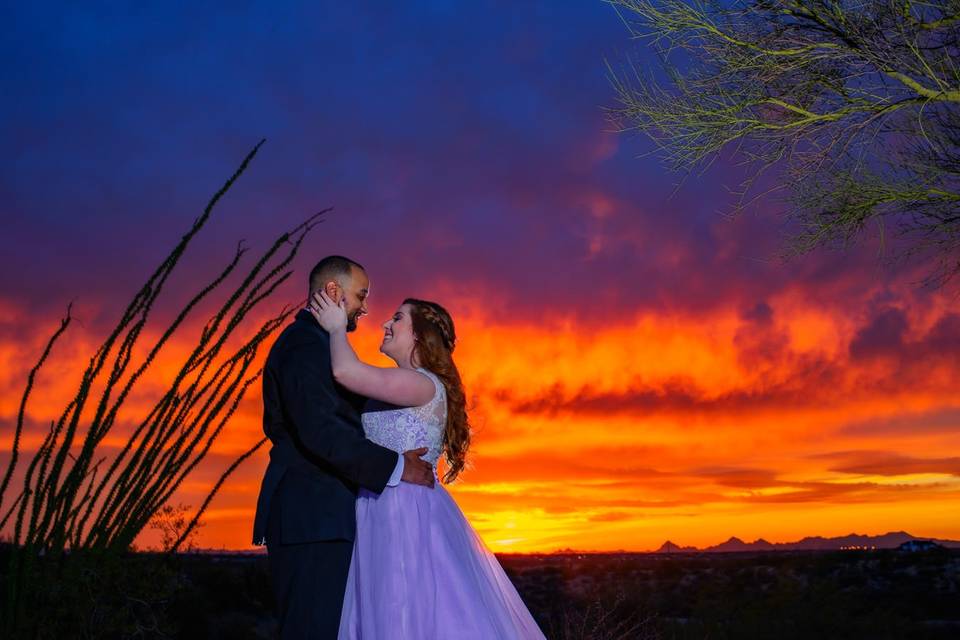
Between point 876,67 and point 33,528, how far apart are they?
33.8 ft

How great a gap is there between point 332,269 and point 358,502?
3.55 ft

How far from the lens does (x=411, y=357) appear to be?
4.90 m

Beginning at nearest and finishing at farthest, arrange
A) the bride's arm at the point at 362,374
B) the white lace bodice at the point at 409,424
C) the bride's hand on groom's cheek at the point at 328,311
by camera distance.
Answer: the bride's arm at the point at 362,374 → the bride's hand on groom's cheek at the point at 328,311 → the white lace bodice at the point at 409,424

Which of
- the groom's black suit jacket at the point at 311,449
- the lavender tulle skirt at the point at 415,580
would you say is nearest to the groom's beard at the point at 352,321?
the groom's black suit jacket at the point at 311,449

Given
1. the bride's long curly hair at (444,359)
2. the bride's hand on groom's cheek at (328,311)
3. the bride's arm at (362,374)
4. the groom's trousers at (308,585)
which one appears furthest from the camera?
the bride's long curly hair at (444,359)

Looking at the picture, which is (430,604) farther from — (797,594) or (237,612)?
(797,594)

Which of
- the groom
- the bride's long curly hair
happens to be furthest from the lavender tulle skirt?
the bride's long curly hair

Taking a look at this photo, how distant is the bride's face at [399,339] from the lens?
4.89 m

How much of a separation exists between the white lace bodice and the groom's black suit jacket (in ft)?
0.45

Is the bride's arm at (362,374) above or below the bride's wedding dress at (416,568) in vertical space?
above

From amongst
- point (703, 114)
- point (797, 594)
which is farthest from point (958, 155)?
point (797, 594)

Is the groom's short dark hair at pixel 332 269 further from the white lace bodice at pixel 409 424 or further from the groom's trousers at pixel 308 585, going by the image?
the groom's trousers at pixel 308 585

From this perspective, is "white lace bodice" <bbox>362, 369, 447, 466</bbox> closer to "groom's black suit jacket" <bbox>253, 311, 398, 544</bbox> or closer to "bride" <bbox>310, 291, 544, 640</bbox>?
"bride" <bbox>310, 291, 544, 640</bbox>

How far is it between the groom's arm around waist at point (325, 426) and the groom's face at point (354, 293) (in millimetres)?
262
